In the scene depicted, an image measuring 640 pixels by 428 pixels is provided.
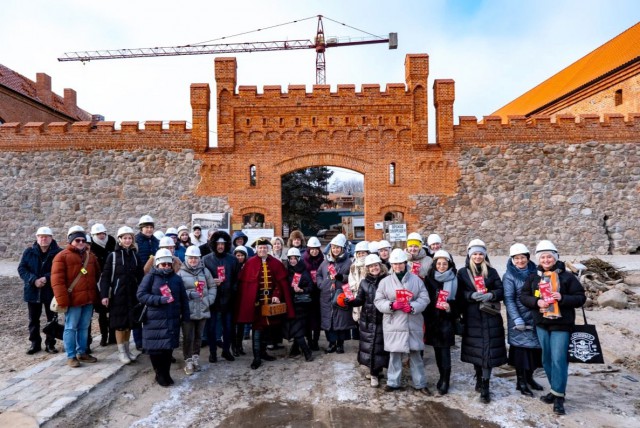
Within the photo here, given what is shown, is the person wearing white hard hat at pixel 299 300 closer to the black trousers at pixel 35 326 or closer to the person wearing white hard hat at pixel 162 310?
the person wearing white hard hat at pixel 162 310

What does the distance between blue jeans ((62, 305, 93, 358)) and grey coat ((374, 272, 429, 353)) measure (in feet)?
12.6

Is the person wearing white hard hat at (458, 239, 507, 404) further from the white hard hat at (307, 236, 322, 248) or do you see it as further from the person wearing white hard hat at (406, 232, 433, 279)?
the white hard hat at (307, 236, 322, 248)

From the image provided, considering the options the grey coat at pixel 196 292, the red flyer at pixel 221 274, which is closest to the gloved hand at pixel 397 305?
the grey coat at pixel 196 292

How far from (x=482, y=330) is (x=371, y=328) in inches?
47.9

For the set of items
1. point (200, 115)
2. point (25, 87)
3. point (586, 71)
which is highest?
point (25, 87)

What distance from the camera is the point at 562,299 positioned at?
13.4ft

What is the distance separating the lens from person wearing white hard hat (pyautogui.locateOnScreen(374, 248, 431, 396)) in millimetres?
4621

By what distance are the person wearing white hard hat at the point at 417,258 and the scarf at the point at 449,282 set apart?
0.80 m

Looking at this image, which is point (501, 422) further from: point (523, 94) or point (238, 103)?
point (523, 94)

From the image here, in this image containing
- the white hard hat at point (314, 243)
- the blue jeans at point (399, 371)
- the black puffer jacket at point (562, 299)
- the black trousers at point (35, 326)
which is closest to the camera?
the black puffer jacket at point (562, 299)

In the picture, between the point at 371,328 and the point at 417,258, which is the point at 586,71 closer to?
the point at 417,258

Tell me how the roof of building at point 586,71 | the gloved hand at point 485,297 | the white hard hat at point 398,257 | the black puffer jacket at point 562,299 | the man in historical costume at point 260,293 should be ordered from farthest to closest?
the roof of building at point 586,71
the man in historical costume at point 260,293
the white hard hat at point 398,257
the gloved hand at point 485,297
the black puffer jacket at point 562,299

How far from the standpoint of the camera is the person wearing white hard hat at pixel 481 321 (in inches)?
177

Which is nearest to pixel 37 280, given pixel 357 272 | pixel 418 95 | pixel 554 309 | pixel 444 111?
pixel 357 272
